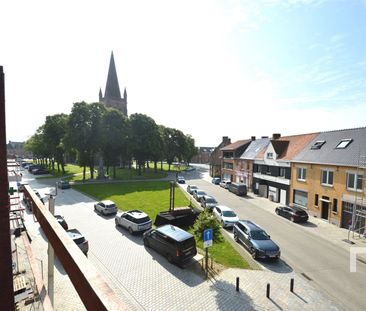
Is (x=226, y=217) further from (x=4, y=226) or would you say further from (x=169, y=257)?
(x=4, y=226)

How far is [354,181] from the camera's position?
21.9 meters

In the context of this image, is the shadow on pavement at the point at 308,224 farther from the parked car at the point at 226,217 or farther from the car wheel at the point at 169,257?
the car wheel at the point at 169,257

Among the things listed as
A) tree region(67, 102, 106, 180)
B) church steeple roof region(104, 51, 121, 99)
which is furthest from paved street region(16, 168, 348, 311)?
church steeple roof region(104, 51, 121, 99)

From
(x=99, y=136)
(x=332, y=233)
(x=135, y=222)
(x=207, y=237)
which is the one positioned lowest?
(x=332, y=233)

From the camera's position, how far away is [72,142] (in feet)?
145

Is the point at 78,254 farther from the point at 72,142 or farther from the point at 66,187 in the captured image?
the point at 72,142

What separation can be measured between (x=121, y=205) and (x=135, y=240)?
34.3 ft

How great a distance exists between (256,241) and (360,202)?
36.3 feet

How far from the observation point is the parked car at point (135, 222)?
1911cm

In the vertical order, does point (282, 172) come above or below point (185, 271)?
above

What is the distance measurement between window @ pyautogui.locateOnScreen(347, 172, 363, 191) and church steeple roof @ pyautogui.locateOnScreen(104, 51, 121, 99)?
6755cm

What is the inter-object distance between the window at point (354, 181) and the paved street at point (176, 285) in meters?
11.4

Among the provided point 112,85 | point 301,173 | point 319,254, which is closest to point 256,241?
point 319,254

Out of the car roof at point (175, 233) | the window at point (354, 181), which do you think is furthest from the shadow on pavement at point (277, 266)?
the window at point (354, 181)
